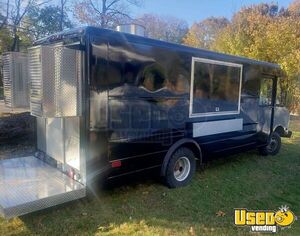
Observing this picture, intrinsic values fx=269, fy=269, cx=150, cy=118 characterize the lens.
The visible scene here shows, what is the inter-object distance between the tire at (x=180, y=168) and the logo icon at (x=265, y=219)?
1.14m

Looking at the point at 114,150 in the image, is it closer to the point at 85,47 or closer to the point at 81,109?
the point at 81,109

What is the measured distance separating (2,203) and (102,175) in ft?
4.01

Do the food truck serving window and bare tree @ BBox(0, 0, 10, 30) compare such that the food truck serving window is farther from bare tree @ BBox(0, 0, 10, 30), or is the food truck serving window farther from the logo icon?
bare tree @ BBox(0, 0, 10, 30)

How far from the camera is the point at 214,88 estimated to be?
5191mm

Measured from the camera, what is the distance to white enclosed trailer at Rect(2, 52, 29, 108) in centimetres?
422

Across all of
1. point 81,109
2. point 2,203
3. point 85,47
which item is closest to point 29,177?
point 2,203

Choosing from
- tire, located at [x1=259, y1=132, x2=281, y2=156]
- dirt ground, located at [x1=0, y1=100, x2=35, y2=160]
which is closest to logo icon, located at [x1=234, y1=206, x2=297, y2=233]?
tire, located at [x1=259, y1=132, x2=281, y2=156]

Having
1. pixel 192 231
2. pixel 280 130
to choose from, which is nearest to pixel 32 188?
pixel 192 231

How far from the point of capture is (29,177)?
3979 mm

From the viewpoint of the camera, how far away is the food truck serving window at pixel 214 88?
485 cm

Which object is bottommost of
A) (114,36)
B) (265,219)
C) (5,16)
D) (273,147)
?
(265,219)

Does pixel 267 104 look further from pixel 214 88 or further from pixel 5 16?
pixel 5 16

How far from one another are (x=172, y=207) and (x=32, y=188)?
2020 millimetres

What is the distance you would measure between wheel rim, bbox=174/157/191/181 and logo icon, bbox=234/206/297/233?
118cm
